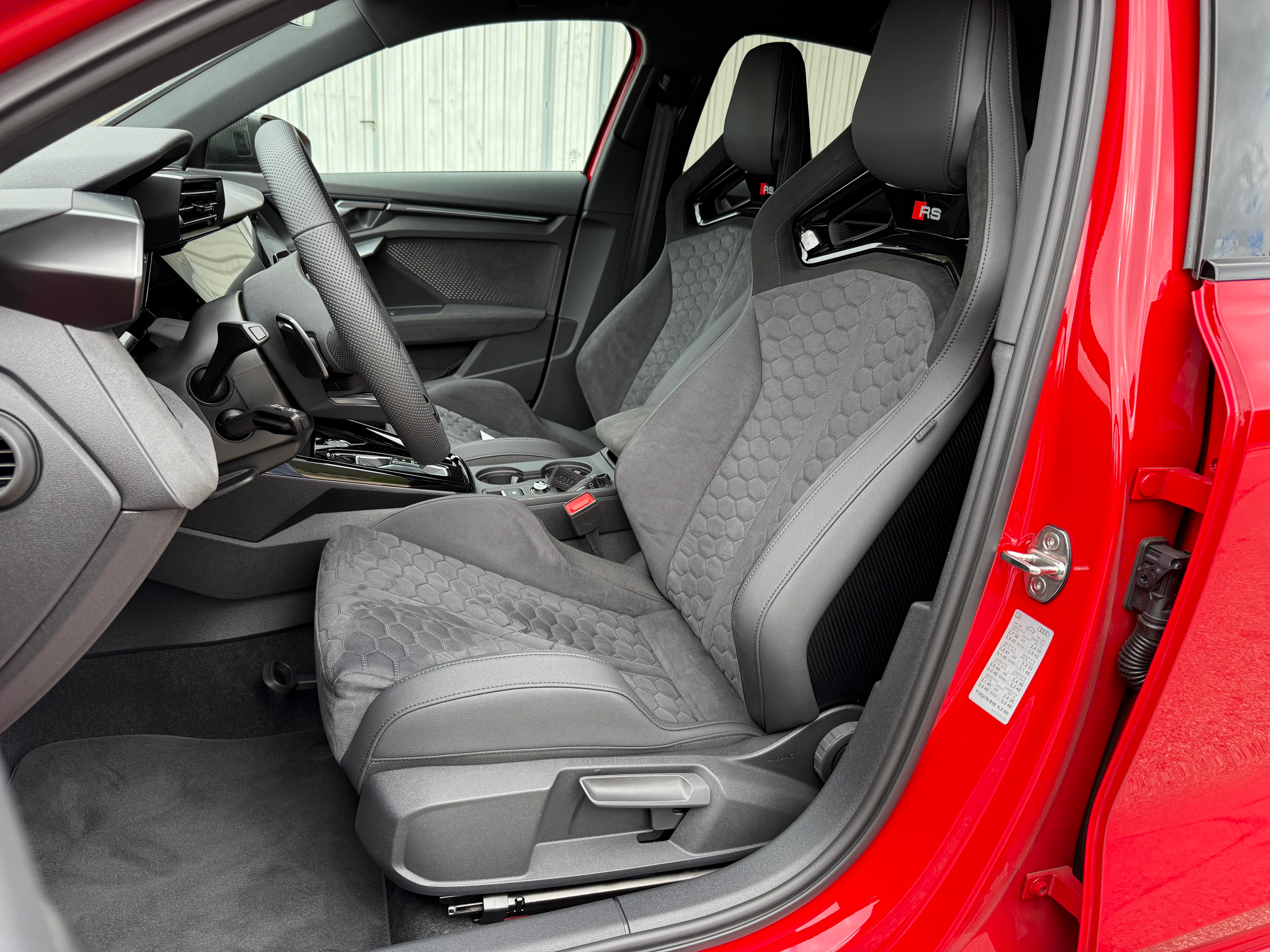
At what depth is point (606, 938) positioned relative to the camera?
3.03ft

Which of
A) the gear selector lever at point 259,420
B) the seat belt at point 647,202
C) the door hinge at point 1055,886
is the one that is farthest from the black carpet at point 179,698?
the seat belt at point 647,202

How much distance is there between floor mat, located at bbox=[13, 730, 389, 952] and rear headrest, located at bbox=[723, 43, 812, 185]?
1375mm

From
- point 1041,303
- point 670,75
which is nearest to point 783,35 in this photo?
point 670,75

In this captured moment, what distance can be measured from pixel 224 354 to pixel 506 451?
897mm

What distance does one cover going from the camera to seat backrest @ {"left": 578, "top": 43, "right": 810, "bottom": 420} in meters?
1.85

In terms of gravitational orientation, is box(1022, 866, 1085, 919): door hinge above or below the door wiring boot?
below

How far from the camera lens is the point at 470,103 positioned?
3.22 metres

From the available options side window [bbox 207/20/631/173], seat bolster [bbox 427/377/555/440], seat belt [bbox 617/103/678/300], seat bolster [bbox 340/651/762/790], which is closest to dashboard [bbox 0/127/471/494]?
A: seat bolster [bbox 340/651/762/790]

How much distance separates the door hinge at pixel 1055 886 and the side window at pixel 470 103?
1584mm

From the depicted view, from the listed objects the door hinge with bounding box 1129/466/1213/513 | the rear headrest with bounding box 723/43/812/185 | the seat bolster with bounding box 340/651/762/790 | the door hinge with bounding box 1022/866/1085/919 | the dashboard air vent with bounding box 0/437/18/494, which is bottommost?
the door hinge with bounding box 1022/866/1085/919

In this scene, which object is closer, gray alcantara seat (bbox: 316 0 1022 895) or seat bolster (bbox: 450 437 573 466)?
gray alcantara seat (bbox: 316 0 1022 895)

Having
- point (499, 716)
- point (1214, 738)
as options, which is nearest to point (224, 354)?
point (499, 716)

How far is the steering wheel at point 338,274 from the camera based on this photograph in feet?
3.59

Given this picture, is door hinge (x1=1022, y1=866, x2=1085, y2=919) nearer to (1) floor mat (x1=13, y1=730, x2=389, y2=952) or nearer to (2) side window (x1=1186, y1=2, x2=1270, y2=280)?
(2) side window (x1=1186, y1=2, x2=1270, y2=280)
